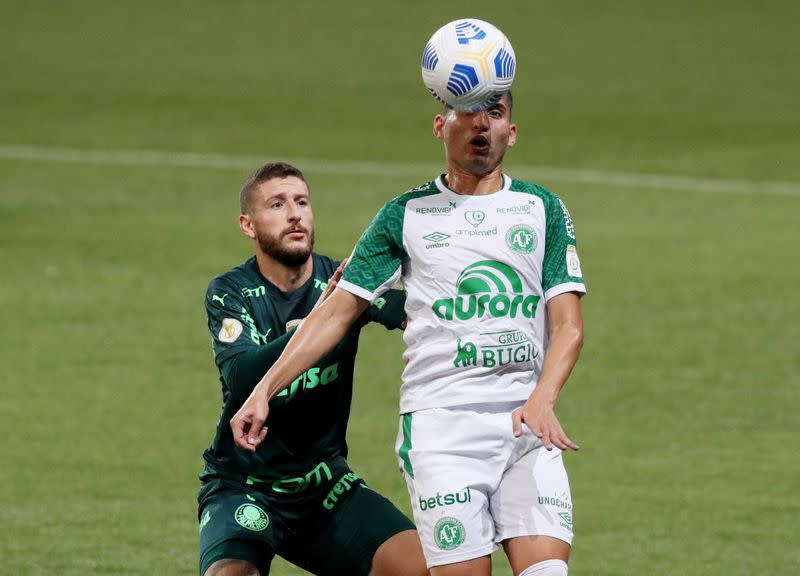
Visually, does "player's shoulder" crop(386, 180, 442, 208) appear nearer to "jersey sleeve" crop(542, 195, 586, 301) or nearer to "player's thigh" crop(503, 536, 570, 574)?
"jersey sleeve" crop(542, 195, 586, 301)

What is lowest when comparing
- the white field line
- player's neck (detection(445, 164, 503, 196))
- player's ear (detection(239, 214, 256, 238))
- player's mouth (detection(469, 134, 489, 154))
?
player's neck (detection(445, 164, 503, 196))

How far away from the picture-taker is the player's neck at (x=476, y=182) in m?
5.21

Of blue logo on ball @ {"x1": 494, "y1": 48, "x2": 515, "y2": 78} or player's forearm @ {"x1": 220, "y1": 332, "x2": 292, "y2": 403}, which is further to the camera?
player's forearm @ {"x1": 220, "y1": 332, "x2": 292, "y2": 403}

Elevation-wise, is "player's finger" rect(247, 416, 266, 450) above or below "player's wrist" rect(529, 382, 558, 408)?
below

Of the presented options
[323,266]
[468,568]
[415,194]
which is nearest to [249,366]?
[323,266]

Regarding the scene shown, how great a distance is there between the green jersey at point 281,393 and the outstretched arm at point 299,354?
707 millimetres

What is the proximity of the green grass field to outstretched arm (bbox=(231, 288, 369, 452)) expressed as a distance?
288 centimetres

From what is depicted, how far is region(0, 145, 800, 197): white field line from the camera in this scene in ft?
67.8

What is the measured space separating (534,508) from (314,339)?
0.89 meters

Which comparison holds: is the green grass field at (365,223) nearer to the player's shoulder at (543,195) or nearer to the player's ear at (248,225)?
the player's ear at (248,225)

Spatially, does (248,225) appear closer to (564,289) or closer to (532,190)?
(532,190)

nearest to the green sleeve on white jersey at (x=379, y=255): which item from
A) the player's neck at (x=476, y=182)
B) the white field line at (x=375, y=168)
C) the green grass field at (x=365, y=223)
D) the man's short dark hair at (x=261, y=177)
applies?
the player's neck at (x=476, y=182)

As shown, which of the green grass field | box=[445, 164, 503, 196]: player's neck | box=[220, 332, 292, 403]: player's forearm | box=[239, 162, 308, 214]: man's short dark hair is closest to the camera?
box=[445, 164, 503, 196]: player's neck

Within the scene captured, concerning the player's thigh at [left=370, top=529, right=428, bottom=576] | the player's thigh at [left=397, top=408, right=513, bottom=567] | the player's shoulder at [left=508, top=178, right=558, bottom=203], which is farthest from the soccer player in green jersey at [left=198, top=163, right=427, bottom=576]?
the player's shoulder at [left=508, top=178, right=558, bottom=203]
